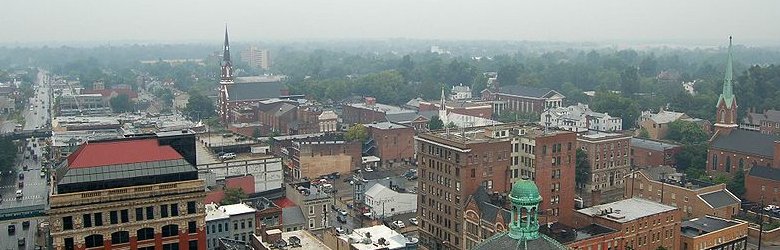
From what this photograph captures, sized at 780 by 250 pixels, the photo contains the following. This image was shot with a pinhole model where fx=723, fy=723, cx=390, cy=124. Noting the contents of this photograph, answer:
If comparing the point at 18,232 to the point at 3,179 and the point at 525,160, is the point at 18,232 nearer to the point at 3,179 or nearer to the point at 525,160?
the point at 3,179

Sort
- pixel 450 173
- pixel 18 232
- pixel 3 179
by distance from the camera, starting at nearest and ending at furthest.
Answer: pixel 450 173, pixel 18 232, pixel 3 179

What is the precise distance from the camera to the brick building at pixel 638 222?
2783 inches

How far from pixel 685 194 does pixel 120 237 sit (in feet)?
224

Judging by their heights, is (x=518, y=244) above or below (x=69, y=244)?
above

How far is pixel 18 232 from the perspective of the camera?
9006 cm

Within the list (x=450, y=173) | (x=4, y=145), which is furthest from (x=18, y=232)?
(x=450, y=173)

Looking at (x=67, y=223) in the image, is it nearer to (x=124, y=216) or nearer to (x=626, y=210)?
(x=124, y=216)

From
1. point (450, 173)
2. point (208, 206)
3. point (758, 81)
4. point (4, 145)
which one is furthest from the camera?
point (758, 81)

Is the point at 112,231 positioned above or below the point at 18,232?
above

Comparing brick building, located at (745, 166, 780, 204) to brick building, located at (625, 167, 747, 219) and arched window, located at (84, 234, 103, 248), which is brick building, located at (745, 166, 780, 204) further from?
arched window, located at (84, 234, 103, 248)

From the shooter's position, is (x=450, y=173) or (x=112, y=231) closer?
(x=112, y=231)

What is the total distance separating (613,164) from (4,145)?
3840 inches

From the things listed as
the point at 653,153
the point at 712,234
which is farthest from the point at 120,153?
the point at 653,153

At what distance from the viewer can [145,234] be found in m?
51.4
